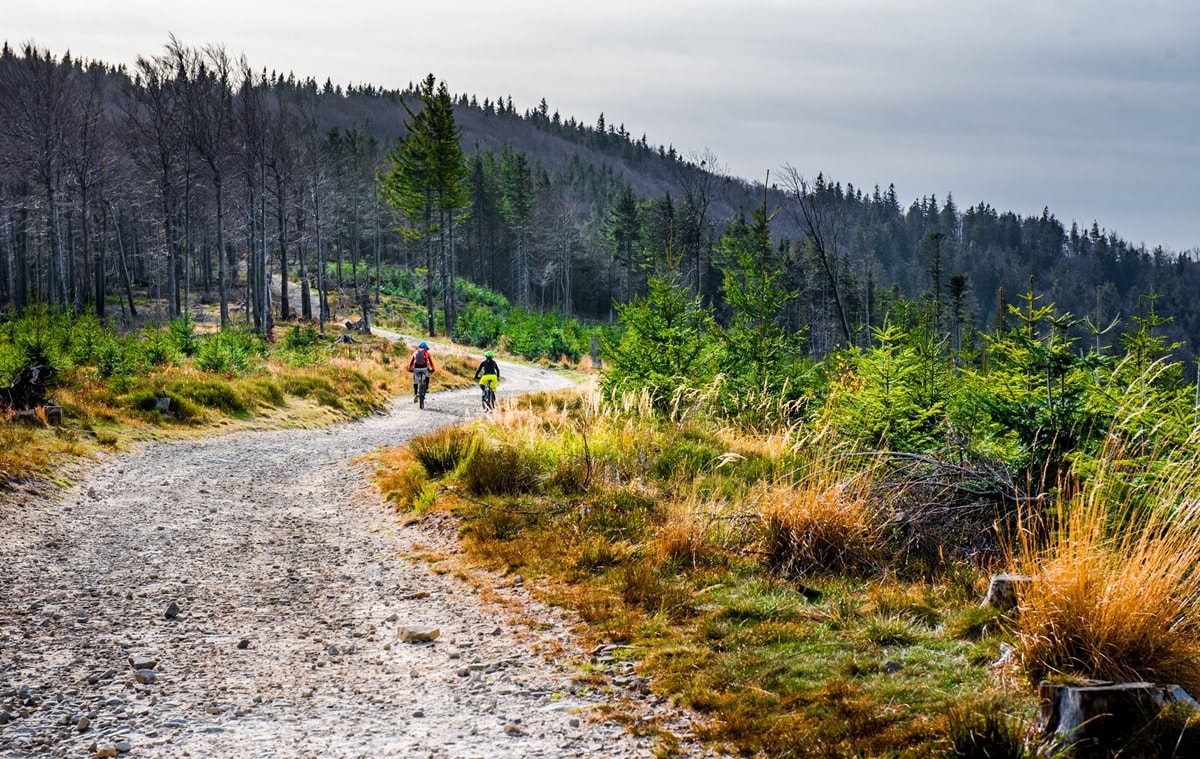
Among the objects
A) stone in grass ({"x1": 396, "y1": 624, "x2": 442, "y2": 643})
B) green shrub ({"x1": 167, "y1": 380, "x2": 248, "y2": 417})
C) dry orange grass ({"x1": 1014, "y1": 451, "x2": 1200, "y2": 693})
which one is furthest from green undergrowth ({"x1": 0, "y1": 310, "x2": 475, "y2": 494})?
dry orange grass ({"x1": 1014, "y1": 451, "x2": 1200, "y2": 693})

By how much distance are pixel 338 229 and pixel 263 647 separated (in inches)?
2327

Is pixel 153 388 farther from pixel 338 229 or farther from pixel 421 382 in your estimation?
pixel 338 229

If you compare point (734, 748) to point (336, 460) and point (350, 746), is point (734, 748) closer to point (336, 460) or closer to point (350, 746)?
point (350, 746)

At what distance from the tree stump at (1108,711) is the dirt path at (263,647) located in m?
→ 1.87

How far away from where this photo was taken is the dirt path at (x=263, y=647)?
3.89 metres

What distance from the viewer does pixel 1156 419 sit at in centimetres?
528

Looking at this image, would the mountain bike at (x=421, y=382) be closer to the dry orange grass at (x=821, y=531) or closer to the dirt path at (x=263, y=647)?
the dirt path at (x=263, y=647)

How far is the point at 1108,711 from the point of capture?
9.94 feet

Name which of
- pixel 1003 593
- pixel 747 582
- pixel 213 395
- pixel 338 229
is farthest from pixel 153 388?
pixel 338 229

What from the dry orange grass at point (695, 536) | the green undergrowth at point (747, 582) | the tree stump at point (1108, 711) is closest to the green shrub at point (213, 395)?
the green undergrowth at point (747, 582)

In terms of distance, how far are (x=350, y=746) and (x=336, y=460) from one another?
374 inches

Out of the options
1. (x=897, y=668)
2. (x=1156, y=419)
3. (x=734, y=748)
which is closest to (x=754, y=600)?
(x=897, y=668)

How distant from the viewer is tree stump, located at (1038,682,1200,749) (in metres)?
3.01

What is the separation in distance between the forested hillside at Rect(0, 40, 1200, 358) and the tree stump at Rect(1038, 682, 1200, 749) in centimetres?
367
